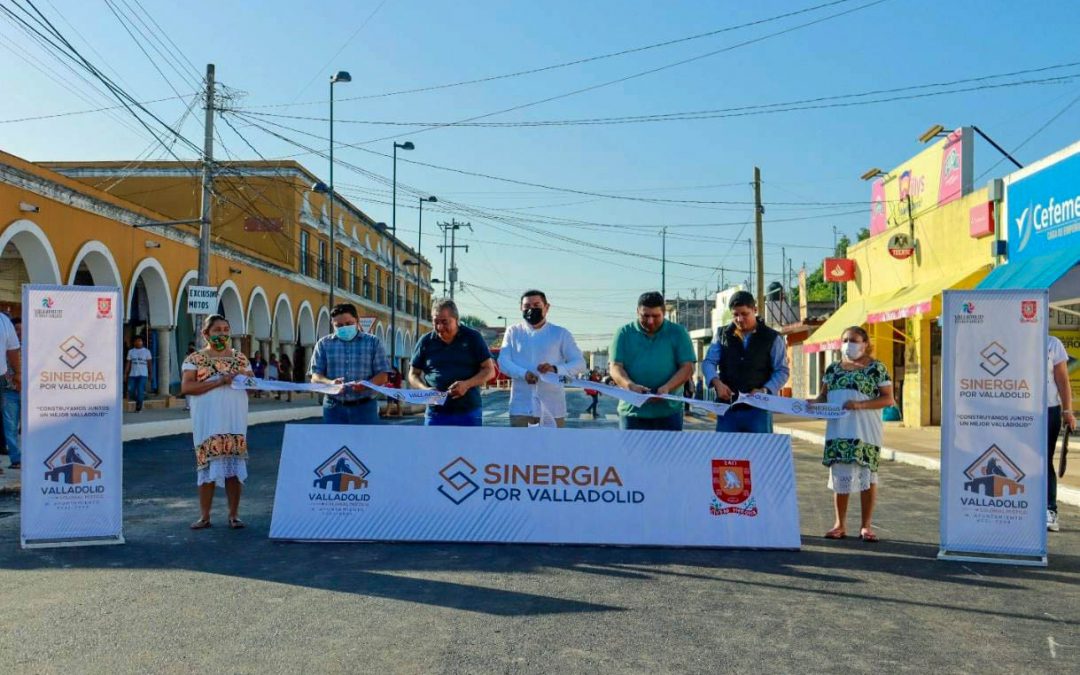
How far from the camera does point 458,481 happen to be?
7379 mm

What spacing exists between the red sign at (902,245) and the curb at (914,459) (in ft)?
15.7

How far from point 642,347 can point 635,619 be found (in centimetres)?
317

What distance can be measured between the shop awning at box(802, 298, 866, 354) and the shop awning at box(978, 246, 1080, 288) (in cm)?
664

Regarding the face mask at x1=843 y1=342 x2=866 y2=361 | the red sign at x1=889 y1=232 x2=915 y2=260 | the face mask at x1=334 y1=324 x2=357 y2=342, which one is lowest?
the face mask at x1=843 y1=342 x2=866 y2=361

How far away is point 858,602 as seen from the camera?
5.55 metres

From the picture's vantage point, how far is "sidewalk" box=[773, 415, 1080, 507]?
10.4m

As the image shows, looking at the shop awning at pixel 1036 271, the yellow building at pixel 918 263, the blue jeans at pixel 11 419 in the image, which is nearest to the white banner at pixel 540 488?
the blue jeans at pixel 11 419

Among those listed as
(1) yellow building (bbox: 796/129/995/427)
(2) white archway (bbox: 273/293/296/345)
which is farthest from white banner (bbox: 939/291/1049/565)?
(2) white archway (bbox: 273/293/296/345)

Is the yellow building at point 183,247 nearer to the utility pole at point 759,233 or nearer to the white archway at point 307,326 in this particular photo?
the white archway at point 307,326

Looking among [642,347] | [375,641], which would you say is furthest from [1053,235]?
[375,641]

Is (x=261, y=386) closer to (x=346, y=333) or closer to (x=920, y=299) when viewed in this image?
(x=346, y=333)

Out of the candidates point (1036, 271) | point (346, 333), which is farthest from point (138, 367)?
point (1036, 271)

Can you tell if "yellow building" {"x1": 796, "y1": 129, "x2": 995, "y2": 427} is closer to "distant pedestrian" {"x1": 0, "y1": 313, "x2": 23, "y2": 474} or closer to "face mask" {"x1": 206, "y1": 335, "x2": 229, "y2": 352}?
"face mask" {"x1": 206, "y1": 335, "x2": 229, "y2": 352}

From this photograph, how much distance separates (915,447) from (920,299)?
15.3 ft
